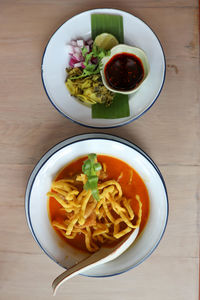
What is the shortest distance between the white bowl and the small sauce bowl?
0.76ft

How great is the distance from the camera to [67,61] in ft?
4.50

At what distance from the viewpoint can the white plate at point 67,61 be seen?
1.32m

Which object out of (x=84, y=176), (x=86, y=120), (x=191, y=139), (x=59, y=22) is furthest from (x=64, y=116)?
(x=191, y=139)

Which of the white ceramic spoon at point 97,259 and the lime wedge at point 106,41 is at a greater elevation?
the lime wedge at point 106,41

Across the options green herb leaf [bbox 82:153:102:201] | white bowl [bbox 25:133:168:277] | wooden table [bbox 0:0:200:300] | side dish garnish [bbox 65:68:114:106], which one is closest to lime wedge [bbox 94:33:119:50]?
side dish garnish [bbox 65:68:114:106]

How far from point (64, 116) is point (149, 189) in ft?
1.54

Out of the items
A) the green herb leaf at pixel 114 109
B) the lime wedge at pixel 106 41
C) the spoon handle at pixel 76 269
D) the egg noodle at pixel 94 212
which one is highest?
the lime wedge at pixel 106 41

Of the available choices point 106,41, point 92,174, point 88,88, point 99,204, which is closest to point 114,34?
point 106,41

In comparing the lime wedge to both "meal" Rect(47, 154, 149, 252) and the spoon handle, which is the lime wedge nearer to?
"meal" Rect(47, 154, 149, 252)

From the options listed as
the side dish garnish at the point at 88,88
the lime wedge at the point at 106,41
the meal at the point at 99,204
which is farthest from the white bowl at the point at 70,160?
the lime wedge at the point at 106,41

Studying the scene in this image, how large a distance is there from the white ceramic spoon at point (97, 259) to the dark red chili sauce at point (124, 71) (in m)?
0.60

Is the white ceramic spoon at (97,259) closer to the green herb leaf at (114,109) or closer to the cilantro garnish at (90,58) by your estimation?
the green herb leaf at (114,109)

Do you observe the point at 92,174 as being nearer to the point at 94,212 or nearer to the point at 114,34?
the point at 94,212

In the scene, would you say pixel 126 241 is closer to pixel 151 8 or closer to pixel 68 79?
pixel 68 79
